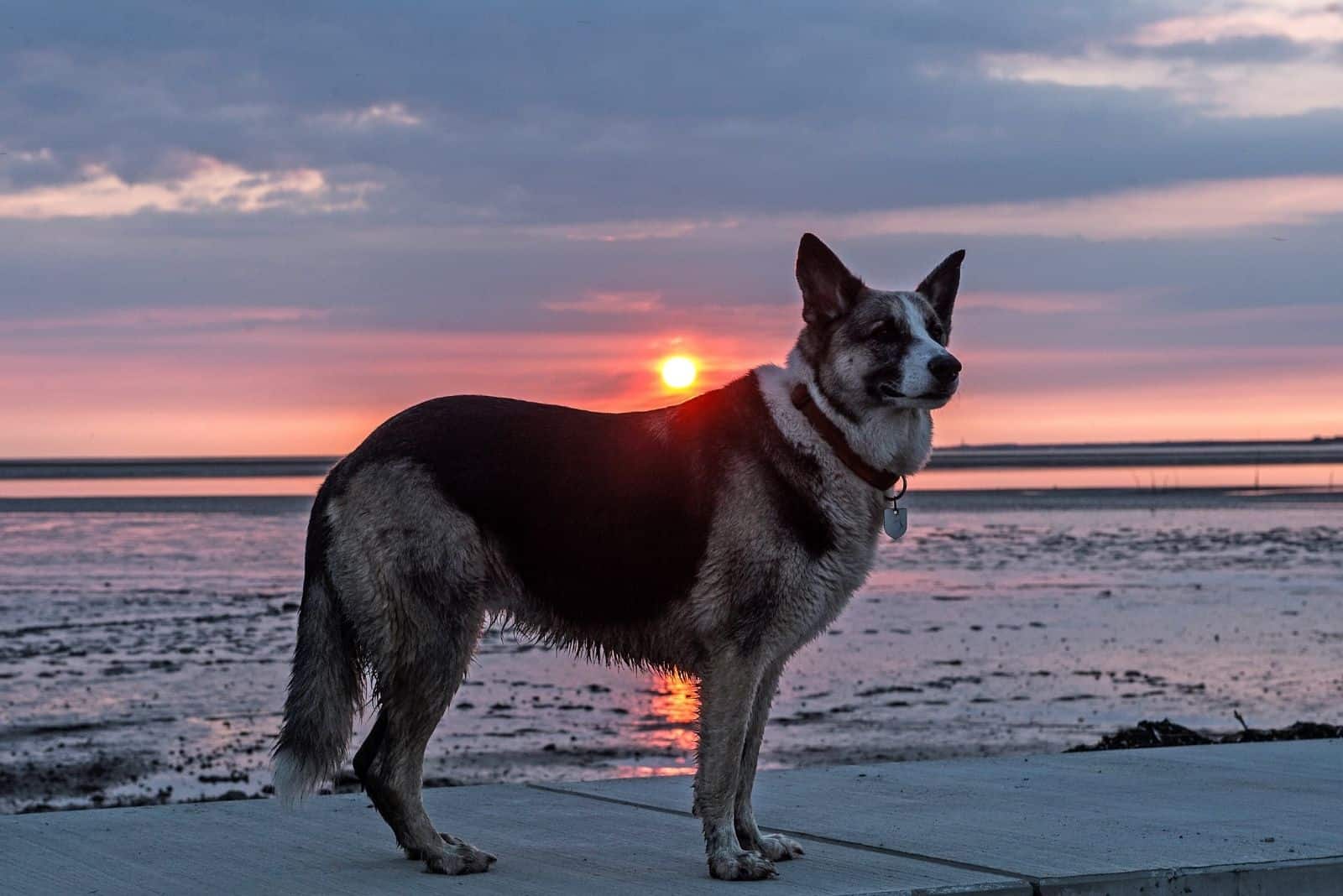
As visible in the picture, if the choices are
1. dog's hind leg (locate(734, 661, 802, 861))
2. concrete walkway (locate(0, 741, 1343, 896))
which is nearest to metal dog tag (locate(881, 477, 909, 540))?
dog's hind leg (locate(734, 661, 802, 861))

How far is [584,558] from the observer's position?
22.0 feet

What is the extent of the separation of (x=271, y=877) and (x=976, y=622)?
476 inches

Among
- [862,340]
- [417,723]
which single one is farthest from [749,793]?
[862,340]

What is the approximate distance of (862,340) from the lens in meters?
6.62

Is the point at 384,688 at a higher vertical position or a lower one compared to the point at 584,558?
lower

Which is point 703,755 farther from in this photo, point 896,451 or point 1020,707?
point 1020,707

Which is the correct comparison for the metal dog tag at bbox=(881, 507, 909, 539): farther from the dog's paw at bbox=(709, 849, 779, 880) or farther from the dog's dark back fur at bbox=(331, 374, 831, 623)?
the dog's paw at bbox=(709, 849, 779, 880)

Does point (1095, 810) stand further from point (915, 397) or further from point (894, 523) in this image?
point (915, 397)

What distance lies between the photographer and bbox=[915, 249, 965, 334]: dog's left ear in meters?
7.01

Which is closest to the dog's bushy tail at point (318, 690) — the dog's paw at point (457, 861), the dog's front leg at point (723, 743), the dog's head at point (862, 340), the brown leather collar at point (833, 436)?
the dog's paw at point (457, 861)

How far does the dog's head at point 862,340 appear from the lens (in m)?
6.49

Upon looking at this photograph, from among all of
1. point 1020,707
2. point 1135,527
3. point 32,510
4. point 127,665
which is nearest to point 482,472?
point 1020,707

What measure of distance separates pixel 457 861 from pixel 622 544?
1.31 m

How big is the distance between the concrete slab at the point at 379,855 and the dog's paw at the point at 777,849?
0.22ft
